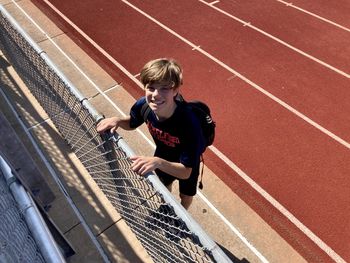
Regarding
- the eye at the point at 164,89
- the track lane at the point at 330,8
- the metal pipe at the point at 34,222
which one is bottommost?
the track lane at the point at 330,8

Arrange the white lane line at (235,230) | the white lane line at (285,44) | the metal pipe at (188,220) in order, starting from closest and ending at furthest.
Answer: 1. the metal pipe at (188,220)
2. the white lane line at (235,230)
3. the white lane line at (285,44)

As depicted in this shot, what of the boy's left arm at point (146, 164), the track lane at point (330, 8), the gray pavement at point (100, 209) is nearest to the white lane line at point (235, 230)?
the gray pavement at point (100, 209)

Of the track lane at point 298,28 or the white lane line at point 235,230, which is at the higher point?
the track lane at point 298,28

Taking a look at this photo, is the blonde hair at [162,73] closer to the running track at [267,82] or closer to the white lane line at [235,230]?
the white lane line at [235,230]

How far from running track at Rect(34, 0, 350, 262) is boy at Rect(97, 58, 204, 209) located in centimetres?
A: 245

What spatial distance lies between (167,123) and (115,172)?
3.21 feet

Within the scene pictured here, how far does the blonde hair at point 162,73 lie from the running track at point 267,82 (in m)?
2.92

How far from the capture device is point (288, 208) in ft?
16.0

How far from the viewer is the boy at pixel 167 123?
257 centimetres

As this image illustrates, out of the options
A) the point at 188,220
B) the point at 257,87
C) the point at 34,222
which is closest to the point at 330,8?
the point at 257,87

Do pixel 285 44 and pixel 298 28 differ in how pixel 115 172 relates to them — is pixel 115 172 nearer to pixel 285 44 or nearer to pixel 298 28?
pixel 285 44

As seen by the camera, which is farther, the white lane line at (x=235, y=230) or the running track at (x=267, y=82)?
the running track at (x=267, y=82)

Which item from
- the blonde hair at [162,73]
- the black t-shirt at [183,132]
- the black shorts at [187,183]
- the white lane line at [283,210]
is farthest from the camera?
the white lane line at [283,210]

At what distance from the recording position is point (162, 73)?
101 inches
